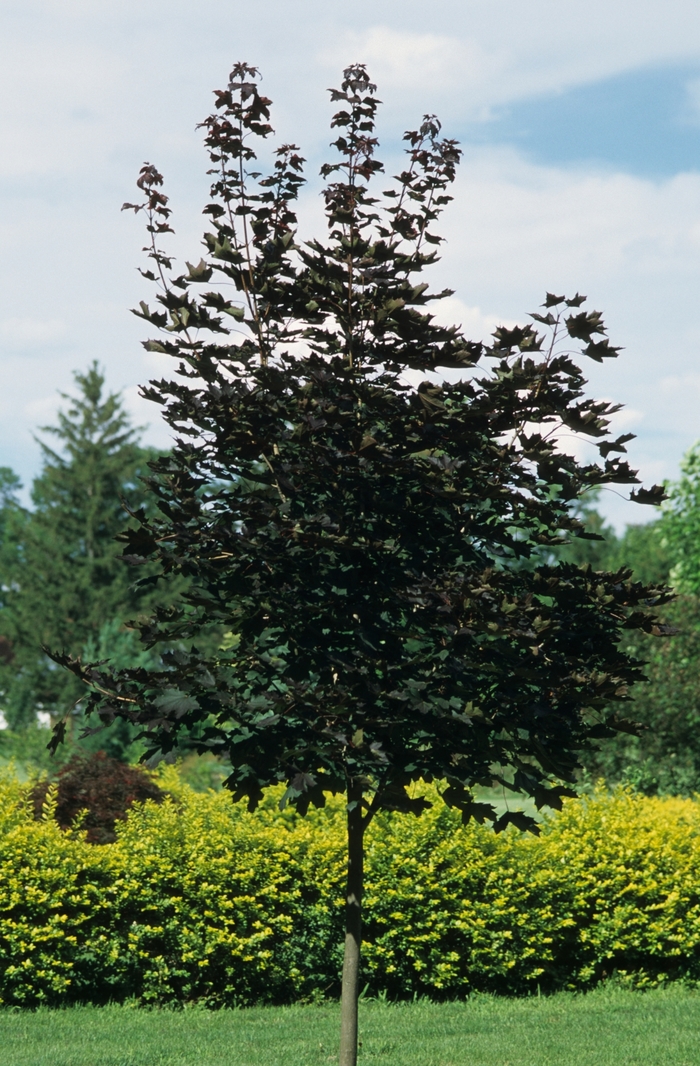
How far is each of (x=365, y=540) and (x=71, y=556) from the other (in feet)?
120

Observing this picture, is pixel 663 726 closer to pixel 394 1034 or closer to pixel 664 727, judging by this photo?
pixel 664 727

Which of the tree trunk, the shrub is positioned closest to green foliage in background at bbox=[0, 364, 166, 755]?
the shrub

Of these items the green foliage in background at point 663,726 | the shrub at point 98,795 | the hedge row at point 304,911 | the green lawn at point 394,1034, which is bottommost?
the green lawn at point 394,1034

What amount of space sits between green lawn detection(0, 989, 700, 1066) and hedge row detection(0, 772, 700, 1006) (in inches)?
13.7

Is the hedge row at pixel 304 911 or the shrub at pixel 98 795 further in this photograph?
the shrub at pixel 98 795

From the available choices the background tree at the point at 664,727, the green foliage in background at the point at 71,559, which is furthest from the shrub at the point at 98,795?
the green foliage in background at the point at 71,559

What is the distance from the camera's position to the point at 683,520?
23.8 metres

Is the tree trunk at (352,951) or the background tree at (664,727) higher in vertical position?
the background tree at (664,727)

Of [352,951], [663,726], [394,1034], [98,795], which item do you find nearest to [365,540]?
[352,951]

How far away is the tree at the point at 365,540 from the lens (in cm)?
533

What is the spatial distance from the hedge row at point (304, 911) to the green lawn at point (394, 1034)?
1.14 feet

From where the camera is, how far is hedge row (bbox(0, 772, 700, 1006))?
30.4ft

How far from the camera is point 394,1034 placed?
26.9 feet

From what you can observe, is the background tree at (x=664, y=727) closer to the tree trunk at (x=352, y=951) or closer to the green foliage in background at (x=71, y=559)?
the tree trunk at (x=352, y=951)
